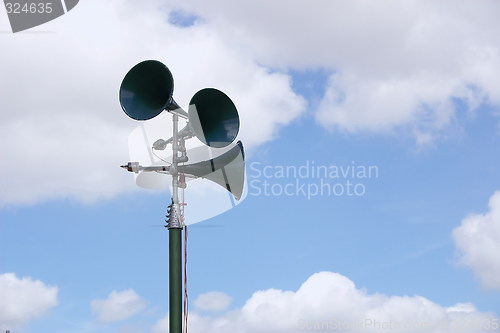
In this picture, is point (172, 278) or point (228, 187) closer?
point (172, 278)

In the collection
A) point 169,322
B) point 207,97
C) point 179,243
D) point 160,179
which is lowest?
point 169,322

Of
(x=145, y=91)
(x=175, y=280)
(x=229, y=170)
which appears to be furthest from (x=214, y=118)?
(x=175, y=280)

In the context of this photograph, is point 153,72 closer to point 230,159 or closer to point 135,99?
point 135,99

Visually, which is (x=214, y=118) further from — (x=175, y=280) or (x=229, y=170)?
(x=175, y=280)

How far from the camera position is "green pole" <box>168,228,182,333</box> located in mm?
12602

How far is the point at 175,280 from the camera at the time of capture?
41.6 feet

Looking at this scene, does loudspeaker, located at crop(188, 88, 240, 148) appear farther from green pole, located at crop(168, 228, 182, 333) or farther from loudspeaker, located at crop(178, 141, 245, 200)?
green pole, located at crop(168, 228, 182, 333)

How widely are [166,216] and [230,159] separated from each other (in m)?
1.59

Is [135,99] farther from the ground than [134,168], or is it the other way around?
[135,99]

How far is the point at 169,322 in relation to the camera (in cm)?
1265

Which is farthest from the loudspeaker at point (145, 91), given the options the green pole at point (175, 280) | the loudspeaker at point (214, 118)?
the green pole at point (175, 280)

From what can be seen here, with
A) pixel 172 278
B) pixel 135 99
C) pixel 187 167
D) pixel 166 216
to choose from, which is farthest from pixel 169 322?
pixel 135 99

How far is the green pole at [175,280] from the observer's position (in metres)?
12.6

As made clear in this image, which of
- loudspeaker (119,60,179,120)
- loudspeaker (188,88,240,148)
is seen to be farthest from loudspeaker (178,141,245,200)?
loudspeaker (119,60,179,120)
